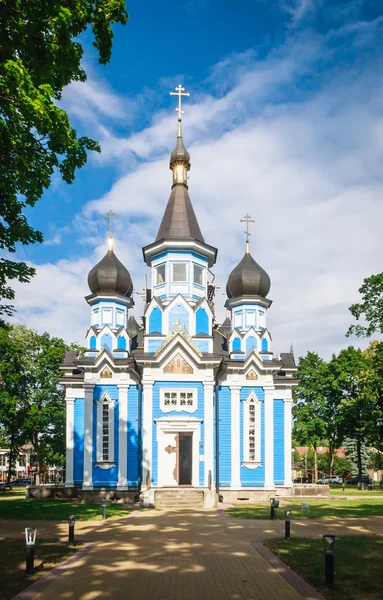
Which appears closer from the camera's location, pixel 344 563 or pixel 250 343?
pixel 344 563

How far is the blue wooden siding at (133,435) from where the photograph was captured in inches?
→ 1190

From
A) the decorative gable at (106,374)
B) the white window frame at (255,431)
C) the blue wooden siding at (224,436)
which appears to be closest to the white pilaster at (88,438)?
the decorative gable at (106,374)

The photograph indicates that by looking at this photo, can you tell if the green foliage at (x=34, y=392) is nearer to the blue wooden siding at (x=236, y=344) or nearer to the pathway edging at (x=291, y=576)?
the blue wooden siding at (x=236, y=344)

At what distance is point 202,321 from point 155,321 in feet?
8.14

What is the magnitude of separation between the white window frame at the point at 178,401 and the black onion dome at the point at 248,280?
25.9ft

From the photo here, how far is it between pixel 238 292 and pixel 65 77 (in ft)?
74.9

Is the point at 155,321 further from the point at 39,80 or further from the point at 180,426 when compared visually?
the point at 39,80

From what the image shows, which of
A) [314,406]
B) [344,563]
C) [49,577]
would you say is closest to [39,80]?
[49,577]

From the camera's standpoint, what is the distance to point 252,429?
31062 millimetres

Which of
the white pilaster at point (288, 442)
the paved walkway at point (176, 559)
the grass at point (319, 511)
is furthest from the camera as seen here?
the white pilaster at point (288, 442)

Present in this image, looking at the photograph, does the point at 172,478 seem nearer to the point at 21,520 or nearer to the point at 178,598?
the point at 21,520

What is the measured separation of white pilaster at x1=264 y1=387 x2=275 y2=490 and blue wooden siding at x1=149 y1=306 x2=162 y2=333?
21.6 feet

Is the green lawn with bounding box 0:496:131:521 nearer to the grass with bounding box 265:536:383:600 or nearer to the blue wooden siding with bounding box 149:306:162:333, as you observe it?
the blue wooden siding with bounding box 149:306:162:333

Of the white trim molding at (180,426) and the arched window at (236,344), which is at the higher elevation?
the arched window at (236,344)
